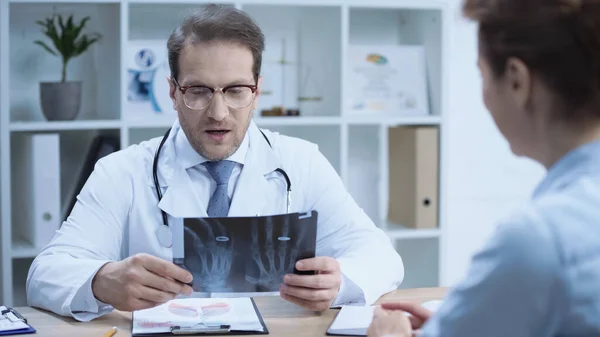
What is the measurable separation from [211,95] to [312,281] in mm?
566

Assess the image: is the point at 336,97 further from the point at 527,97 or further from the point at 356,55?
the point at 527,97

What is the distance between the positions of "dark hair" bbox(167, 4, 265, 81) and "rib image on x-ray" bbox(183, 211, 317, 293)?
1.88 ft

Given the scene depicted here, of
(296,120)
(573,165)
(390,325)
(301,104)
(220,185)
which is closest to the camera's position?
(573,165)

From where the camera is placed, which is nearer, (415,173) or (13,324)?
(13,324)

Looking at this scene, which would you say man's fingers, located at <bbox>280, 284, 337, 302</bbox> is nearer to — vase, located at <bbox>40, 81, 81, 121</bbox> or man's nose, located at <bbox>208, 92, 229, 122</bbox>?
man's nose, located at <bbox>208, 92, 229, 122</bbox>

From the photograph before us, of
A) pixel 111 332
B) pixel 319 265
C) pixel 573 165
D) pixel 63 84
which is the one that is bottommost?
pixel 111 332

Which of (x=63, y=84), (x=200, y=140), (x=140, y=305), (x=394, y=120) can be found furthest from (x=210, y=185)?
(x=394, y=120)

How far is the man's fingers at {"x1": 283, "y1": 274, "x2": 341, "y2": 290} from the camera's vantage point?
1655 mm

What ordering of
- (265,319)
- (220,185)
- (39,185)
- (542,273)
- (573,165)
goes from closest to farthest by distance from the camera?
1. (542,273)
2. (573,165)
3. (265,319)
4. (220,185)
5. (39,185)

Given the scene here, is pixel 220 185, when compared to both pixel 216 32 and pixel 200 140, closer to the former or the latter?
pixel 200 140

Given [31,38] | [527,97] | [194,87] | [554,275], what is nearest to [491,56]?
[527,97]

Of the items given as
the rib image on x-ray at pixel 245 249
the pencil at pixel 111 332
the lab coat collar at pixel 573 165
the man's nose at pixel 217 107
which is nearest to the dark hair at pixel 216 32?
the man's nose at pixel 217 107

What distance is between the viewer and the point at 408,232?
312 centimetres

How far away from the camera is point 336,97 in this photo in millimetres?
3080
